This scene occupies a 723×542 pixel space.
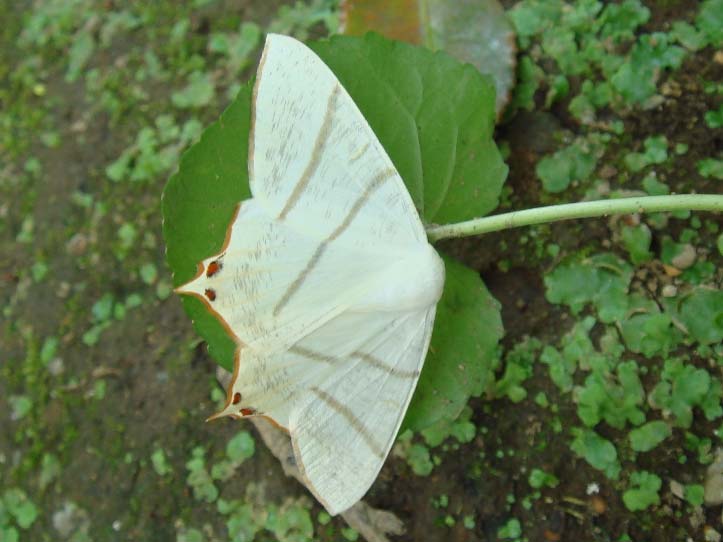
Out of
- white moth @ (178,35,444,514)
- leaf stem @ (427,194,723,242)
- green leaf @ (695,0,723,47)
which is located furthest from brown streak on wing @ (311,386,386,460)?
green leaf @ (695,0,723,47)

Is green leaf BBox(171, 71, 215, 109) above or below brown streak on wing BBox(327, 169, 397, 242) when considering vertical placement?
below

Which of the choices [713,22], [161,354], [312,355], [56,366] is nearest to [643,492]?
[312,355]

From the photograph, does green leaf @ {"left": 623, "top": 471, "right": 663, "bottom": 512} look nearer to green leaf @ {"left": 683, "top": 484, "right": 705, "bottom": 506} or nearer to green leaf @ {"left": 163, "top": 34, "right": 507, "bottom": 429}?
green leaf @ {"left": 683, "top": 484, "right": 705, "bottom": 506}

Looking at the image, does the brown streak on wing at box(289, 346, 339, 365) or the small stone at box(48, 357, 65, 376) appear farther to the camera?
the small stone at box(48, 357, 65, 376)

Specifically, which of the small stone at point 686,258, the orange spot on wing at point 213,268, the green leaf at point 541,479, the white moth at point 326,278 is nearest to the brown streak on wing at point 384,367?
the white moth at point 326,278

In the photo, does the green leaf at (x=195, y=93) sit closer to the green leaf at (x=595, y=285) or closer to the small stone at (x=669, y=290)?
the green leaf at (x=595, y=285)

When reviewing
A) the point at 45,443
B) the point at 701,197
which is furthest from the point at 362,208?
the point at 45,443

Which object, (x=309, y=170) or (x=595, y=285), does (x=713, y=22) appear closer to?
(x=595, y=285)

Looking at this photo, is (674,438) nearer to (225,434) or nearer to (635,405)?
(635,405)
